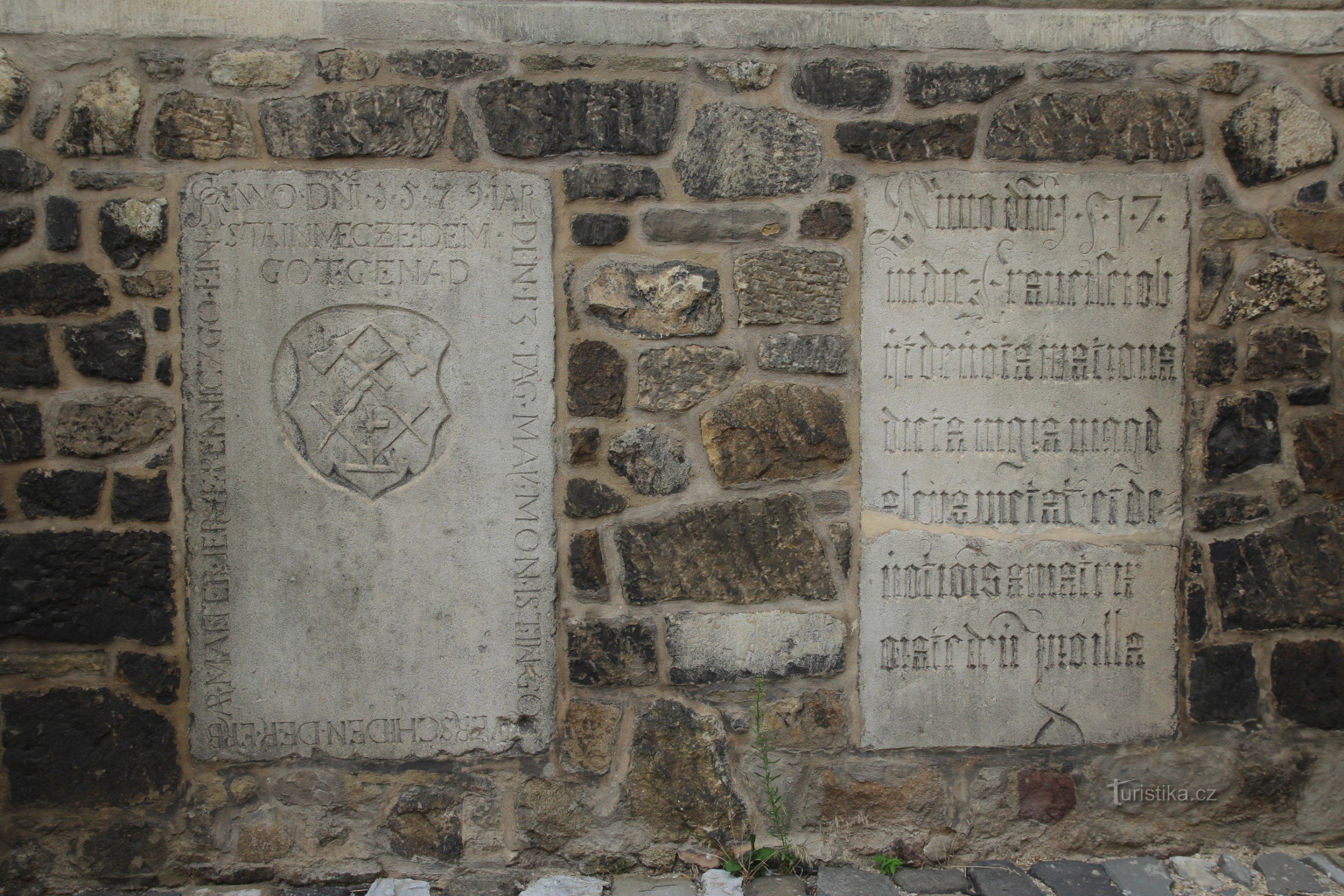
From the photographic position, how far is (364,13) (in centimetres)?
244

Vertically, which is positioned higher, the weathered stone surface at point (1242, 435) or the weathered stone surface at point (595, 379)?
the weathered stone surface at point (595, 379)

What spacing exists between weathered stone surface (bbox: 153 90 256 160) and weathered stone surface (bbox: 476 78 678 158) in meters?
0.66

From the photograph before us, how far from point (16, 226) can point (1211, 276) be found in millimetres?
3333

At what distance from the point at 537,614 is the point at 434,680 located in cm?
35

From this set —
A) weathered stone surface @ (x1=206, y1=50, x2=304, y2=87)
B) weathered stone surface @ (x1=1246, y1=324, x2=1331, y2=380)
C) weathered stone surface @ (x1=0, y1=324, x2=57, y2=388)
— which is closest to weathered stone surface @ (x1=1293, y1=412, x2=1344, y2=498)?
weathered stone surface @ (x1=1246, y1=324, x2=1331, y2=380)

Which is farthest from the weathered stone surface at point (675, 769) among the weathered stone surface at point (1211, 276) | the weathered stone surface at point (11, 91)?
the weathered stone surface at point (11, 91)

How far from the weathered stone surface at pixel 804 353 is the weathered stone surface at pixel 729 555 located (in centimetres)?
37

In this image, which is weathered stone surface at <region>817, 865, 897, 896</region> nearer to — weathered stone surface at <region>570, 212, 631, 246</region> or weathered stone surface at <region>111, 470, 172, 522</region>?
weathered stone surface at <region>570, 212, 631, 246</region>

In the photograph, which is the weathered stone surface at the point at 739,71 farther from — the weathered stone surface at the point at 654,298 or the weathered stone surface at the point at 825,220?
the weathered stone surface at the point at 654,298

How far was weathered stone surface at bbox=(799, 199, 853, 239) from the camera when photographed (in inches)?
99.1

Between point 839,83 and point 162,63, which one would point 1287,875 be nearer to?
point 839,83

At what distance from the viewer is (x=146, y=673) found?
8.00ft

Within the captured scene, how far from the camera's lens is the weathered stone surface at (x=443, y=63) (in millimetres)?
2453

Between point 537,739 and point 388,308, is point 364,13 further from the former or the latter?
point 537,739
